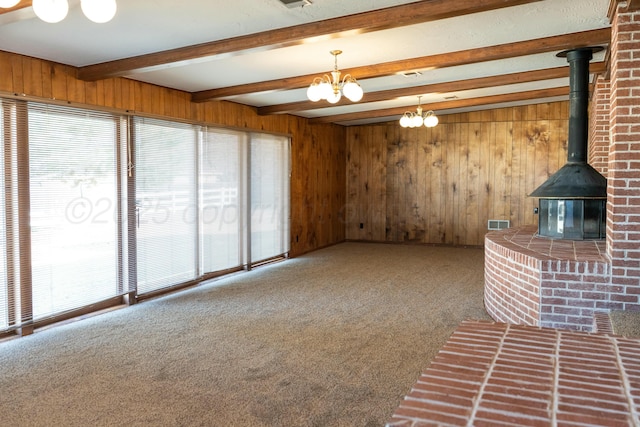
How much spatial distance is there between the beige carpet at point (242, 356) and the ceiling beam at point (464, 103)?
3.14m

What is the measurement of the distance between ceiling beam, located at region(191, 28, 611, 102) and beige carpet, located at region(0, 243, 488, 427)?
2.31 meters

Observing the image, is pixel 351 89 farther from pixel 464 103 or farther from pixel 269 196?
pixel 464 103

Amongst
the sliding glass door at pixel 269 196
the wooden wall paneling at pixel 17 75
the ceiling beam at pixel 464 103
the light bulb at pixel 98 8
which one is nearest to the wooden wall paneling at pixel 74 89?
the wooden wall paneling at pixel 17 75

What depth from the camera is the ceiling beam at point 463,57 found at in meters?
4.29

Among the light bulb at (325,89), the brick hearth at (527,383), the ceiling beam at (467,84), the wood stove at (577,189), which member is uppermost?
the ceiling beam at (467,84)

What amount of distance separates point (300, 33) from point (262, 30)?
1.01 feet

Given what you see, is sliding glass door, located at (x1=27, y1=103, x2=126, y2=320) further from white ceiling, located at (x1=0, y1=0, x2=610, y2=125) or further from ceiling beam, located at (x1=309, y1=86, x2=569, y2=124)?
ceiling beam, located at (x1=309, y1=86, x2=569, y2=124)

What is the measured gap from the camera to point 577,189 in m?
4.51

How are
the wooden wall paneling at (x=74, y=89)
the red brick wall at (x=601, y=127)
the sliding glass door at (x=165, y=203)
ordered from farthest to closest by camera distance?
the red brick wall at (x=601, y=127)
the sliding glass door at (x=165, y=203)
the wooden wall paneling at (x=74, y=89)

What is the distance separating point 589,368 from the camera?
1503 millimetres

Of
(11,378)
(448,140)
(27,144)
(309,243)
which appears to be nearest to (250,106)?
(309,243)

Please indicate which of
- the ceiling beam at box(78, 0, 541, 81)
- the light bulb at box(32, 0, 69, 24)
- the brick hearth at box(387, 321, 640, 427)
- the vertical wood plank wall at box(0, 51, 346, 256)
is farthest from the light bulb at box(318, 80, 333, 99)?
the brick hearth at box(387, 321, 640, 427)

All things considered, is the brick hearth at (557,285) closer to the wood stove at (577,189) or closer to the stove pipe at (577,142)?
the wood stove at (577,189)

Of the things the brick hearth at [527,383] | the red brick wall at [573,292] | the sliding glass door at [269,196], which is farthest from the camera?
the sliding glass door at [269,196]
